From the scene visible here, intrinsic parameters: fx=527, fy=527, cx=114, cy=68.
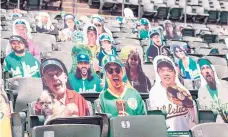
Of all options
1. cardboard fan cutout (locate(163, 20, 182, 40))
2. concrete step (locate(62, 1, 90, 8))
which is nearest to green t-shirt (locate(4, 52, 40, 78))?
cardboard fan cutout (locate(163, 20, 182, 40))

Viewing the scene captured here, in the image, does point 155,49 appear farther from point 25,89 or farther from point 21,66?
point 25,89

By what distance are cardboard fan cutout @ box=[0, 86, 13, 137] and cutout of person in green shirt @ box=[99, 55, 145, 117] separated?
83 centimetres

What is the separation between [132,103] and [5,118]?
1.11m

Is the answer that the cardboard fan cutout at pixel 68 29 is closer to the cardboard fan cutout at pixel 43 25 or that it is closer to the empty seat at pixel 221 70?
the cardboard fan cutout at pixel 43 25

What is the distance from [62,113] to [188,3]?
8690mm

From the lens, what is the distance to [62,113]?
3641mm

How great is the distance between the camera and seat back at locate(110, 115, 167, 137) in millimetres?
3309

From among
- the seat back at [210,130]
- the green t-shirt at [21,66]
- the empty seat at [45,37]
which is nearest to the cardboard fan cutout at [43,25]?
the empty seat at [45,37]

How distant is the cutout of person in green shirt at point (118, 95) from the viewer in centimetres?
385

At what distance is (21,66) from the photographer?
4.53 metres

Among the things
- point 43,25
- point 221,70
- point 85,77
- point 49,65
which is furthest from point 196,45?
point 49,65

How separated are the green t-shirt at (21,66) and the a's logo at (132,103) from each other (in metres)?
0.94

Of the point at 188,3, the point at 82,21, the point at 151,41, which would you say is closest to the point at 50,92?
the point at 151,41

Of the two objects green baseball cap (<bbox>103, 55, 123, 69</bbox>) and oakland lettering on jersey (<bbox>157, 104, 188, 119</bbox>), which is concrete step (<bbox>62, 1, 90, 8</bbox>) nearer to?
green baseball cap (<bbox>103, 55, 123, 69</bbox>)
